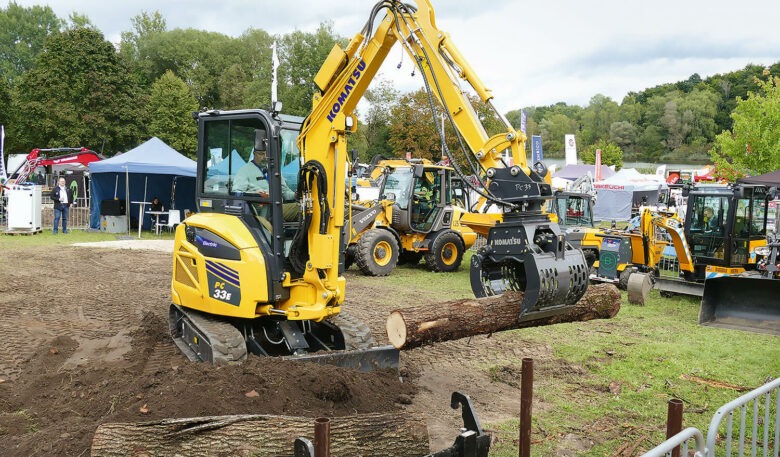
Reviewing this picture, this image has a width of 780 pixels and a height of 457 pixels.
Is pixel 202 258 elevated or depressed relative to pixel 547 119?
depressed

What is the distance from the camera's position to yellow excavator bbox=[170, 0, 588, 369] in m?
5.39

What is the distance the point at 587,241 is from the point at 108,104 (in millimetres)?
33921

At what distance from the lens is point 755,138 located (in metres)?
24.3

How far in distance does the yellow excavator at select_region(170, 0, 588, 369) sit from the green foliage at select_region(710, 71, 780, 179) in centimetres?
2262

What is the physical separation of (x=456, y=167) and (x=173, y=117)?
4103 centimetres

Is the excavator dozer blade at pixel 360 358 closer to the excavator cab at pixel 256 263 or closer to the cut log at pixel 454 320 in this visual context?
the excavator cab at pixel 256 263

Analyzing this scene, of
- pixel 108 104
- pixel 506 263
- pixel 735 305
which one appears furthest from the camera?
pixel 108 104

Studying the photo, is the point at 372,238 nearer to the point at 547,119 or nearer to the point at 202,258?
the point at 202,258

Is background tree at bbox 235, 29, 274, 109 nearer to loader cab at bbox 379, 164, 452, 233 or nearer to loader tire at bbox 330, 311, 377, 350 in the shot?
loader cab at bbox 379, 164, 452, 233

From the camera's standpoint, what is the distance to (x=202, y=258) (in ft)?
19.6

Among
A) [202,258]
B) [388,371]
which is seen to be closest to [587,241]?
[388,371]

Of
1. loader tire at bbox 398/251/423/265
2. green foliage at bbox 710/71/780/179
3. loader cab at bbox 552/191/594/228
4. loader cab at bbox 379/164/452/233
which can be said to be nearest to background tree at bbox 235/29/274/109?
green foliage at bbox 710/71/780/179

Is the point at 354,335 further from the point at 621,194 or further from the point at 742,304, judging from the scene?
the point at 621,194

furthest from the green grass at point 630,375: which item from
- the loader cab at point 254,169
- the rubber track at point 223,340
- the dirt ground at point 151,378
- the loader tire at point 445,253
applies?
the loader tire at point 445,253
